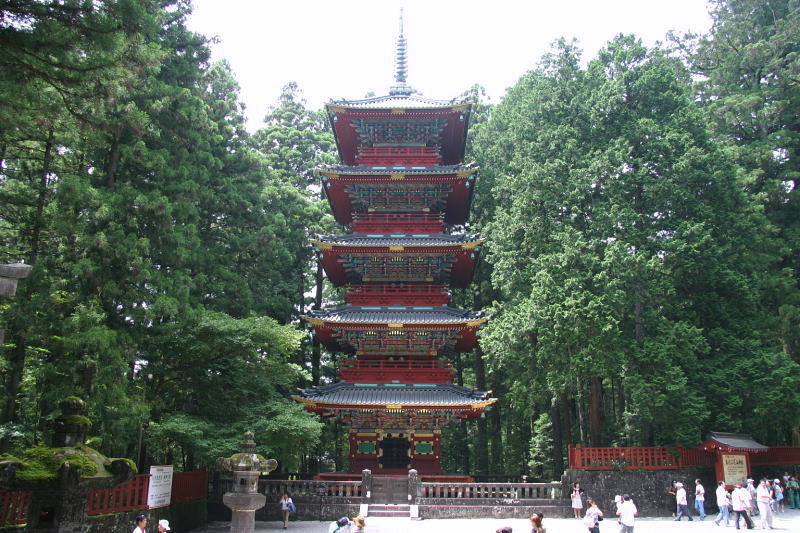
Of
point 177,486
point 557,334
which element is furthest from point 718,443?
point 177,486

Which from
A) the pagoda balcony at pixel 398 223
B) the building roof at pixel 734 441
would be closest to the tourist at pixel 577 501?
the building roof at pixel 734 441

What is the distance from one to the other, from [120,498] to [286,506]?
17.0ft

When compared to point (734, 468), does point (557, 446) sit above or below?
below

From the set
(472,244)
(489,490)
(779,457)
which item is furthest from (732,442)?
(472,244)

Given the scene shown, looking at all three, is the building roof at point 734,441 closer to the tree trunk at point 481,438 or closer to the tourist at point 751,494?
the tourist at point 751,494

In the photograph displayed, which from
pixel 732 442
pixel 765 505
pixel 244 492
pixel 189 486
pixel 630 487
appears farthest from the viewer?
pixel 732 442

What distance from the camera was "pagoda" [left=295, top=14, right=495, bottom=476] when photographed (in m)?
20.3

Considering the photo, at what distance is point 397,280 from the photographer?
75.9ft

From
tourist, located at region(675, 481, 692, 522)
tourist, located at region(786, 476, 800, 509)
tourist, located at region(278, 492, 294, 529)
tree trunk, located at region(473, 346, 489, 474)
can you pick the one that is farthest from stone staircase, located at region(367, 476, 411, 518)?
tourist, located at region(786, 476, 800, 509)

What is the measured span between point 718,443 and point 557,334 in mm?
5843

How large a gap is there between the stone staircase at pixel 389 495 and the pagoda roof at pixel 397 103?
14.2m

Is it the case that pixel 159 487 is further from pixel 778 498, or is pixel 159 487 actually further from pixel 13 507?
pixel 778 498

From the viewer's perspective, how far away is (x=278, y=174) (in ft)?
102

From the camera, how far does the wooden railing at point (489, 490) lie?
17.8 m
